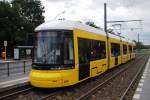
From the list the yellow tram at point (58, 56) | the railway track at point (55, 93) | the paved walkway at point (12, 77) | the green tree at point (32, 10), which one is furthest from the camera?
the green tree at point (32, 10)

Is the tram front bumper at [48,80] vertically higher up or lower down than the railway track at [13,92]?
higher up

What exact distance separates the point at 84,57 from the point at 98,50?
3441mm

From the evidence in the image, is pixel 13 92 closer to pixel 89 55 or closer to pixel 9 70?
pixel 89 55

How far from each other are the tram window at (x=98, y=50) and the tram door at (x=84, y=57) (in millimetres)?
866

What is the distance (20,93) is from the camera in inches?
557

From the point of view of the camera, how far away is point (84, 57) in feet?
53.0

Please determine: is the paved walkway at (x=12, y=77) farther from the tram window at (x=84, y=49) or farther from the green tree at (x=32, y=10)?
the green tree at (x=32, y=10)

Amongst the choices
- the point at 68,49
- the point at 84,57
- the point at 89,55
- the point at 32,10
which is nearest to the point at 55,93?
the point at 68,49

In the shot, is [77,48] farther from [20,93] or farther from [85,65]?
[20,93]

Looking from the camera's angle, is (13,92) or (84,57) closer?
(13,92)

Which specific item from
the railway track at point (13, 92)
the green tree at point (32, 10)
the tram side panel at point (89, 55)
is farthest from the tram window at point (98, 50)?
the green tree at point (32, 10)

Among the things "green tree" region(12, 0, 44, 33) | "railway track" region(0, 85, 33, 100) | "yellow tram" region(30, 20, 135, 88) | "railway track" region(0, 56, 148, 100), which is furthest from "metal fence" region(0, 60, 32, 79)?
"green tree" region(12, 0, 44, 33)

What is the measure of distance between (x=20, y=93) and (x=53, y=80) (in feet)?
5.06

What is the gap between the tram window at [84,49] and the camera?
15.5 metres
